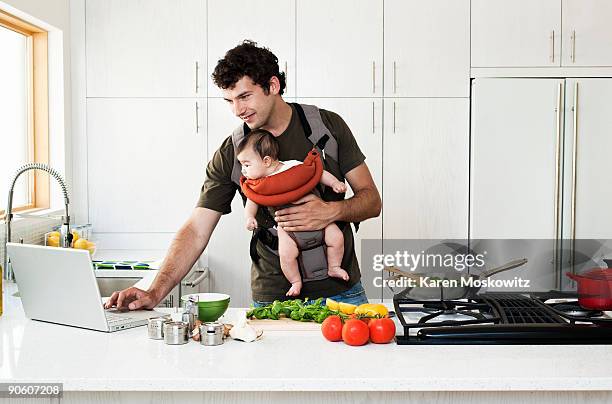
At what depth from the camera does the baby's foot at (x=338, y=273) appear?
260 cm

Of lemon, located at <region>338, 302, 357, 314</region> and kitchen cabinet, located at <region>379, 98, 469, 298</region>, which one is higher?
kitchen cabinet, located at <region>379, 98, 469, 298</region>

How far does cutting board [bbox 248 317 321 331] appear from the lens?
2036 millimetres

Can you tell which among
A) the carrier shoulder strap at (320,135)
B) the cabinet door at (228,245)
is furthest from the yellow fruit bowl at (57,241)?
the carrier shoulder strap at (320,135)

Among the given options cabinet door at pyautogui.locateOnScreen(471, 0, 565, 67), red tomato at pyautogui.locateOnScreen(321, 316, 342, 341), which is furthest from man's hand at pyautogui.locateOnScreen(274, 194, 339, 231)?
cabinet door at pyautogui.locateOnScreen(471, 0, 565, 67)

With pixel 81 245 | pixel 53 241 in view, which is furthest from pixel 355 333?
pixel 53 241

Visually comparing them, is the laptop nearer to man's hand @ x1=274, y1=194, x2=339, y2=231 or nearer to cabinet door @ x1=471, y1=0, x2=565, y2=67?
man's hand @ x1=274, y1=194, x2=339, y2=231

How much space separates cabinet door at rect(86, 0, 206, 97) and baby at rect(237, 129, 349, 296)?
1.54 meters

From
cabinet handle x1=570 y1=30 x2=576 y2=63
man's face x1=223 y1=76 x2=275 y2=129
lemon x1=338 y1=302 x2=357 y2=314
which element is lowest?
lemon x1=338 y1=302 x2=357 y2=314

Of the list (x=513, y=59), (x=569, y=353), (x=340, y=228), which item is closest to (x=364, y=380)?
(x=569, y=353)

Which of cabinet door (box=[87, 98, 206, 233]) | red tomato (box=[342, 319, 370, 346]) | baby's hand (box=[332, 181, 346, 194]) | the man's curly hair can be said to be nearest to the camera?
red tomato (box=[342, 319, 370, 346])

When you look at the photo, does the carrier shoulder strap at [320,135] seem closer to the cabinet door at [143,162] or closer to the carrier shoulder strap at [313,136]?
the carrier shoulder strap at [313,136]

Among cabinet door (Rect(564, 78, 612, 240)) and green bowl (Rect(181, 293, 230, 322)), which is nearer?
green bowl (Rect(181, 293, 230, 322))

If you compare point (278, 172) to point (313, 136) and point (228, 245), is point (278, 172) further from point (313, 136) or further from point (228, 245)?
point (228, 245)

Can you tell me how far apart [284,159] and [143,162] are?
165 cm
